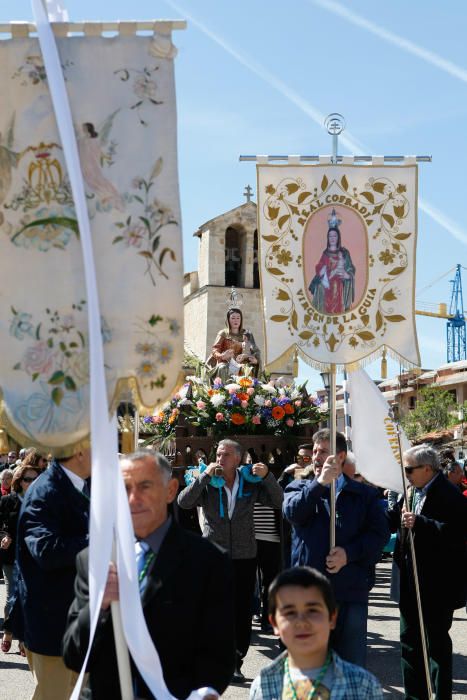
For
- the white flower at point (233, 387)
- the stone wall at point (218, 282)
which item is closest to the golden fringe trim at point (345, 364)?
the white flower at point (233, 387)

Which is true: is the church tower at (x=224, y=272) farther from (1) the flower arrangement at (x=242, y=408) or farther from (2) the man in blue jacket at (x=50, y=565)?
(2) the man in blue jacket at (x=50, y=565)

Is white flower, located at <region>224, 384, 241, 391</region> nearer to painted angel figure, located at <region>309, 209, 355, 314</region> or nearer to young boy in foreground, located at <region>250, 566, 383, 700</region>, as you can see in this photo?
painted angel figure, located at <region>309, 209, 355, 314</region>

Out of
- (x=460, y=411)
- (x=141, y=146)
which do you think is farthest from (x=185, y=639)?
(x=460, y=411)

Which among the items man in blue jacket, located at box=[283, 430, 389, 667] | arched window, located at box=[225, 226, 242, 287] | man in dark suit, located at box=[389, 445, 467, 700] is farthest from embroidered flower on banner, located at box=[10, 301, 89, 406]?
arched window, located at box=[225, 226, 242, 287]

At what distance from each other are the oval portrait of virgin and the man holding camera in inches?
87.0

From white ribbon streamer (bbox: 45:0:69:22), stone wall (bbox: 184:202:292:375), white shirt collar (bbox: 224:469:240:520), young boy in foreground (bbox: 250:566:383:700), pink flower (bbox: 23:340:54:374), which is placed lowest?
young boy in foreground (bbox: 250:566:383:700)

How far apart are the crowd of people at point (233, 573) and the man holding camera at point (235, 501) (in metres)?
0.01

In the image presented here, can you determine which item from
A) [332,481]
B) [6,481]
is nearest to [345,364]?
[332,481]

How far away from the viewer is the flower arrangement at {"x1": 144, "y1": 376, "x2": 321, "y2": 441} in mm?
11547

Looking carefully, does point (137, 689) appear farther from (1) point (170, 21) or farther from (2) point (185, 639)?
(1) point (170, 21)

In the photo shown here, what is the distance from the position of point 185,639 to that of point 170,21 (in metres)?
2.42

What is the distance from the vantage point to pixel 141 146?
4.11 meters

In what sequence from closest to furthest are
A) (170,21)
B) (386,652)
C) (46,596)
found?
Result: (170,21) < (46,596) < (386,652)

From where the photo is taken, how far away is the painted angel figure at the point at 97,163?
4.06m
